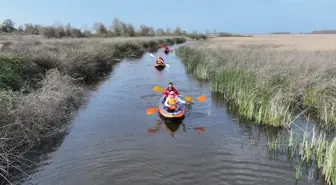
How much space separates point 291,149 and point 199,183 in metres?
3.21

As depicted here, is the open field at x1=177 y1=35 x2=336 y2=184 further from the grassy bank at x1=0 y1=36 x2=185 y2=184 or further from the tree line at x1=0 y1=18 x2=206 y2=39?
the tree line at x1=0 y1=18 x2=206 y2=39

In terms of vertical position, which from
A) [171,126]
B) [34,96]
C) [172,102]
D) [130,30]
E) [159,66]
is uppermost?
[130,30]

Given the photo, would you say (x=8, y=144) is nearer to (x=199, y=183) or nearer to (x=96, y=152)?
(x=96, y=152)

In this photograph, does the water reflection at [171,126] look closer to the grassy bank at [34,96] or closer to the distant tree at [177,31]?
the grassy bank at [34,96]

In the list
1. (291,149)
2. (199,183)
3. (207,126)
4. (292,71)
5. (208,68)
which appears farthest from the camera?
(208,68)

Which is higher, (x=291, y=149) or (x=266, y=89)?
(x=266, y=89)

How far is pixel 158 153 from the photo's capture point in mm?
8727

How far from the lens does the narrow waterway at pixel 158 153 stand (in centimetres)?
730

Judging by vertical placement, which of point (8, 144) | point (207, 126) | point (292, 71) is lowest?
point (207, 126)

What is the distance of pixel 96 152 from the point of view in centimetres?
880

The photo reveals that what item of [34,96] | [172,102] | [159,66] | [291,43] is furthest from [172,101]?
[291,43]

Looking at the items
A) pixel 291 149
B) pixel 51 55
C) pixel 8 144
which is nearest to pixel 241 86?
pixel 291 149

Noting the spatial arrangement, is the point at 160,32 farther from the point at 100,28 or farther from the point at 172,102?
the point at 172,102

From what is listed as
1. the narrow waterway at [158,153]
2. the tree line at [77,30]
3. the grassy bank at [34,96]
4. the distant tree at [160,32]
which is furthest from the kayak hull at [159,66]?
the distant tree at [160,32]
